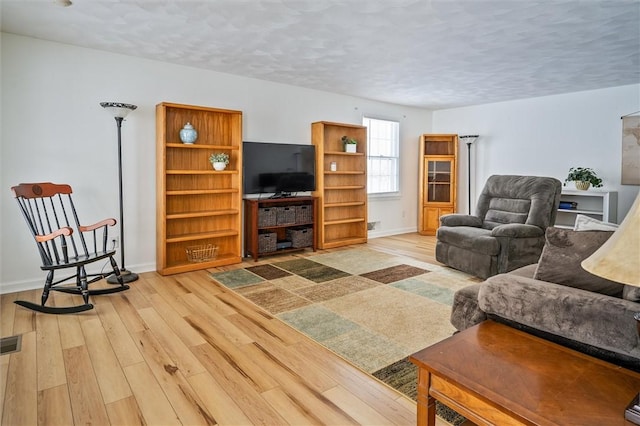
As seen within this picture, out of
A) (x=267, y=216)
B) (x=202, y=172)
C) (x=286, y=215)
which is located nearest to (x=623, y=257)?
(x=202, y=172)

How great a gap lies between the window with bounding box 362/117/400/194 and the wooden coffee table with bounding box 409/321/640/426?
547 cm

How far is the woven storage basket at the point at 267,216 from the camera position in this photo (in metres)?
4.98

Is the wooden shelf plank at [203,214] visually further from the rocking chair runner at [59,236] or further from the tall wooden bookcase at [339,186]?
the tall wooden bookcase at [339,186]

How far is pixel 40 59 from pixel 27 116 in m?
0.58

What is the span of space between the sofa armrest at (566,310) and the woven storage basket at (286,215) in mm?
3521

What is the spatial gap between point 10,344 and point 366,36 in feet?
12.3

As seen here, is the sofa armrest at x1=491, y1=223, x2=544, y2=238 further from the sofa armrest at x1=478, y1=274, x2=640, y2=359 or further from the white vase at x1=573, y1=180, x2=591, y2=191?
the sofa armrest at x1=478, y1=274, x2=640, y2=359

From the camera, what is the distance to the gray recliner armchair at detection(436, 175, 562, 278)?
13.2ft

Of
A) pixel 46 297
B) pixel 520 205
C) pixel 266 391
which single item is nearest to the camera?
pixel 266 391

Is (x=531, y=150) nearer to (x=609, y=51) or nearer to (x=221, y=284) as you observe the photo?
(x=609, y=51)

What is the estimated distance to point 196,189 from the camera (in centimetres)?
472

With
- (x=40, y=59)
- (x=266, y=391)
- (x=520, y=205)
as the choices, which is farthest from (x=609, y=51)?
(x=40, y=59)

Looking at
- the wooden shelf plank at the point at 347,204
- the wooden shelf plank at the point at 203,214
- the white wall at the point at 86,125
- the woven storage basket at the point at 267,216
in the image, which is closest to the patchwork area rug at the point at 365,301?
the woven storage basket at the point at 267,216

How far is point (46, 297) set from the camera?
318 centimetres
